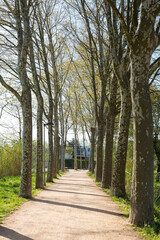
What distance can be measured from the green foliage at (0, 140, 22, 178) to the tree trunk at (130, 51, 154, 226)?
578 inches

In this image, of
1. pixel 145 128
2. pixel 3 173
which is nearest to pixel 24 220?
pixel 145 128

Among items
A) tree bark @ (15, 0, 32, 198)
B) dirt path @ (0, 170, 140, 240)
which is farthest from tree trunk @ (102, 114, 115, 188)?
dirt path @ (0, 170, 140, 240)

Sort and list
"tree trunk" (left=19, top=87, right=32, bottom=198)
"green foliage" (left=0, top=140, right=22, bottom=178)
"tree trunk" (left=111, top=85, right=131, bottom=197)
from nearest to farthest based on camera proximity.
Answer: "tree trunk" (left=111, top=85, right=131, bottom=197), "tree trunk" (left=19, top=87, right=32, bottom=198), "green foliage" (left=0, top=140, right=22, bottom=178)

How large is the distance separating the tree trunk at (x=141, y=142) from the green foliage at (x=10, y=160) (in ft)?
48.2

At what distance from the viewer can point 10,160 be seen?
20078 mm

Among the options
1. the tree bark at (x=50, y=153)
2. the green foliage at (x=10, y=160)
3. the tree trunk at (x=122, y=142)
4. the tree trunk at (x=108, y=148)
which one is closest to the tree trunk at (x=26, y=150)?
the tree trunk at (x=122, y=142)

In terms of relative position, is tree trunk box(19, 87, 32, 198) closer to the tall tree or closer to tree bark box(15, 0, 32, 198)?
tree bark box(15, 0, 32, 198)

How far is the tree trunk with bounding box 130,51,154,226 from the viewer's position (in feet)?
19.0

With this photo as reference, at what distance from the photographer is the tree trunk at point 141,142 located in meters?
5.79

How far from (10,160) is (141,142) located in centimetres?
1594

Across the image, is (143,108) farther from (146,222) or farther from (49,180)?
(49,180)

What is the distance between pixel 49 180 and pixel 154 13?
1356 cm

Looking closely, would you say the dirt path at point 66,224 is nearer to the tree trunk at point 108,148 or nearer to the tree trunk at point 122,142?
the tree trunk at point 122,142

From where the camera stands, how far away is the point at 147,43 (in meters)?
5.89
